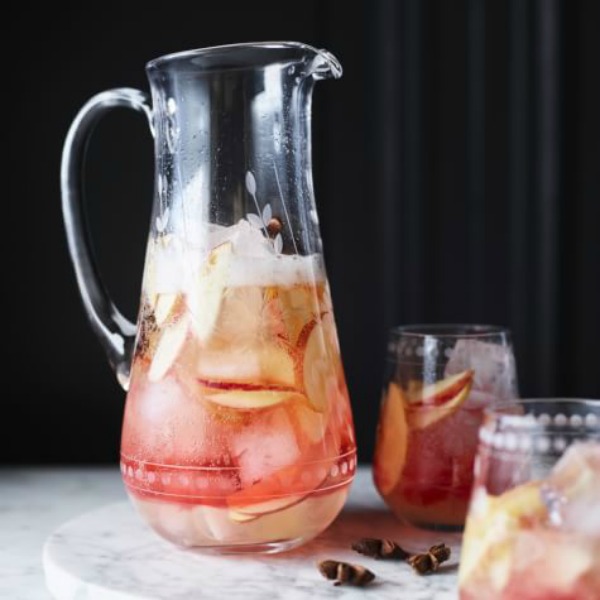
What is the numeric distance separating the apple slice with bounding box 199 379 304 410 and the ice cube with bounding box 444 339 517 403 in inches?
8.3

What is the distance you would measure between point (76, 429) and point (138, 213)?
294 millimetres

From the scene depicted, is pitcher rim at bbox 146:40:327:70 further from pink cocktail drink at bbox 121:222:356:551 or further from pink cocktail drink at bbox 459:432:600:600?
pink cocktail drink at bbox 459:432:600:600

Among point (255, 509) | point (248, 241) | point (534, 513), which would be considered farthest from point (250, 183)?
point (534, 513)

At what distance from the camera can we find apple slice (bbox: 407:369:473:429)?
1.02 metres

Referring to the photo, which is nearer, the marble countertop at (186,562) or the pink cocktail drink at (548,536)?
the pink cocktail drink at (548,536)

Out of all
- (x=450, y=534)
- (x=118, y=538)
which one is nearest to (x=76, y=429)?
(x=118, y=538)

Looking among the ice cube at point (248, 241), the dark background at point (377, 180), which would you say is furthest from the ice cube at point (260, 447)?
the dark background at point (377, 180)

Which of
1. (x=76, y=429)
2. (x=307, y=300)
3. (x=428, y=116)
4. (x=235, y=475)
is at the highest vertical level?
(x=428, y=116)

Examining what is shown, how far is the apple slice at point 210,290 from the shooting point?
887mm

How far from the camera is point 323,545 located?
99 cm

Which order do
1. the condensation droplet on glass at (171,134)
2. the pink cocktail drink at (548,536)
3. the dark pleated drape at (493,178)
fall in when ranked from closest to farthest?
the pink cocktail drink at (548,536) → the condensation droplet on glass at (171,134) → the dark pleated drape at (493,178)

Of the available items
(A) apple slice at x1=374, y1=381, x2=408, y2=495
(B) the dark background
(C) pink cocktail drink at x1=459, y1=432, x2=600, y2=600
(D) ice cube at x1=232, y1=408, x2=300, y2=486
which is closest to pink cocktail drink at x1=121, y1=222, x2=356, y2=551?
(D) ice cube at x1=232, y1=408, x2=300, y2=486

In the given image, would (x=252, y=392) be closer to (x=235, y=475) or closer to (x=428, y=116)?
(x=235, y=475)

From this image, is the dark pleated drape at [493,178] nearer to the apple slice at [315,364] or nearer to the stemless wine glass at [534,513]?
the apple slice at [315,364]
